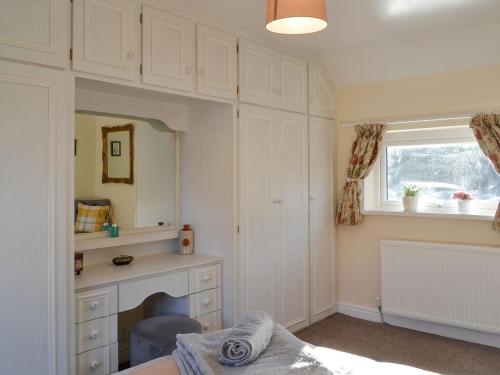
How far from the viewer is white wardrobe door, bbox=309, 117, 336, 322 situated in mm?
3994

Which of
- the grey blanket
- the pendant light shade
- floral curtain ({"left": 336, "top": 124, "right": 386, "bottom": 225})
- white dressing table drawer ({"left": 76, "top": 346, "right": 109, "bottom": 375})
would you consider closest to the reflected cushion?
white dressing table drawer ({"left": 76, "top": 346, "right": 109, "bottom": 375})

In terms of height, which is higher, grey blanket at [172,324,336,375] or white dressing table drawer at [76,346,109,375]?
grey blanket at [172,324,336,375]

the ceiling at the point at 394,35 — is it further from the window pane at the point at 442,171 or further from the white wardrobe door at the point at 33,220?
the white wardrobe door at the point at 33,220

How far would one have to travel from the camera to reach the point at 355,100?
13.9ft

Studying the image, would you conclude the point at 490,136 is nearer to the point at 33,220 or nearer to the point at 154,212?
the point at 154,212

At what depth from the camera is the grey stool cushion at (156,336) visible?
2.46m

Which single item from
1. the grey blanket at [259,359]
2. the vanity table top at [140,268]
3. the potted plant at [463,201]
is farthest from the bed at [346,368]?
the potted plant at [463,201]

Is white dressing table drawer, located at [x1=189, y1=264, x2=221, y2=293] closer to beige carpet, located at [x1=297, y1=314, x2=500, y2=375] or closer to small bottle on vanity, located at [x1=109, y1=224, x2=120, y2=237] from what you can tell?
small bottle on vanity, located at [x1=109, y1=224, x2=120, y2=237]

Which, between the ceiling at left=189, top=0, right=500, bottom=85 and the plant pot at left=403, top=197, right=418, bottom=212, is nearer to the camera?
the ceiling at left=189, top=0, right=500, bottom=85

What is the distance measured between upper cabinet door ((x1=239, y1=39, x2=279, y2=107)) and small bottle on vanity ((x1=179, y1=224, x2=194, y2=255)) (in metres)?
1.09

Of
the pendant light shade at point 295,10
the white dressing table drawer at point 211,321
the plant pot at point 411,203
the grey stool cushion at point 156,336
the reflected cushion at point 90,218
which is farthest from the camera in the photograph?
the plant pot at point 411,203

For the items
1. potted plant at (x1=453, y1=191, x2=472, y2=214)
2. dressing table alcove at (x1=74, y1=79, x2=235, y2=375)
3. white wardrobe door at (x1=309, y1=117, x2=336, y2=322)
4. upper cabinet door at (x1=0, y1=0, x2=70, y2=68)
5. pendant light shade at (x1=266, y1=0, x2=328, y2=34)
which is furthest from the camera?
white wardrobe door at (x1=309, y1=117, x2=336, y2=322)

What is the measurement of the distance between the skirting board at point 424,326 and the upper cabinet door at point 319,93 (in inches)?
74.8

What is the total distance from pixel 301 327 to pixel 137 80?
253cm
